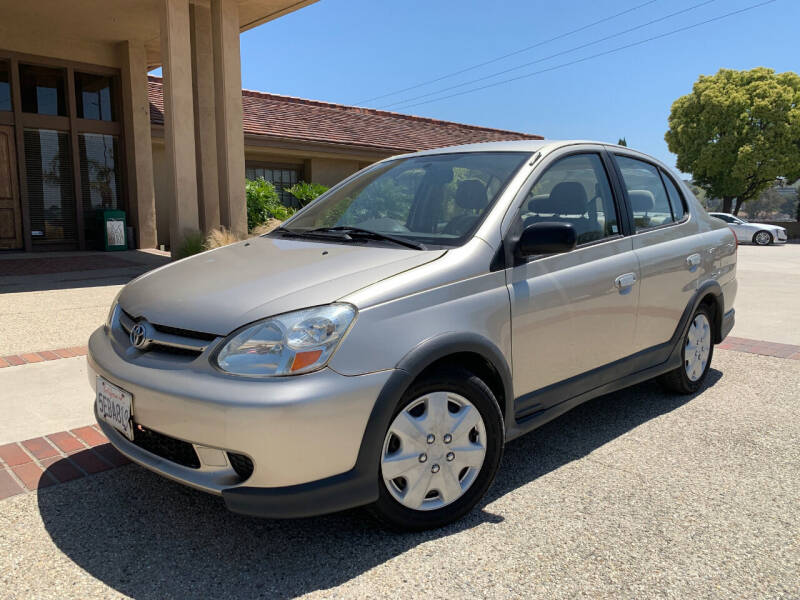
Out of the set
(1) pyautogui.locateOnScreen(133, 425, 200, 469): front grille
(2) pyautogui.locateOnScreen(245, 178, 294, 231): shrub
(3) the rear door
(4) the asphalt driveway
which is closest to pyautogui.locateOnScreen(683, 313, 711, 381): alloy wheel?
(3) the rear door

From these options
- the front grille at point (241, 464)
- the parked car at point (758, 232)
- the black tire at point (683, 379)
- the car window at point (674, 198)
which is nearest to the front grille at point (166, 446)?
the front grille at point (241, 464)

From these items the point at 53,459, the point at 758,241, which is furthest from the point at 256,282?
the point at 758,241

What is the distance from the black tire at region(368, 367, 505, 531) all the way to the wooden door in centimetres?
1441

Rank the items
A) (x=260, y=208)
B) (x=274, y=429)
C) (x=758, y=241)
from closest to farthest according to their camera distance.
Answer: (x=274, y=429) → (x=260, y=208) → (x=758, y=241)

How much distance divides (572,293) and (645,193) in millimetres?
1331

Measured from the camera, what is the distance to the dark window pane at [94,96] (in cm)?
1495

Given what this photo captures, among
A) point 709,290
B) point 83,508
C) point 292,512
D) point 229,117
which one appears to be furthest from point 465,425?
point 229,117

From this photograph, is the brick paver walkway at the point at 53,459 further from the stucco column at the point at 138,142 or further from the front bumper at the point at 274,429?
the stucco column at the point at 138,142

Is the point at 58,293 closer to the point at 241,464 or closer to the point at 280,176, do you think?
the point at 241,464

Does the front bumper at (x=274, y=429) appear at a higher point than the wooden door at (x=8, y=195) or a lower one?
lower

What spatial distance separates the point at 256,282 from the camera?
2.82 meters

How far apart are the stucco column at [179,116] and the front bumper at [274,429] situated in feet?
33.1

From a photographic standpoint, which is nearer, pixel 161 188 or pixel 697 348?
pixel 697 348

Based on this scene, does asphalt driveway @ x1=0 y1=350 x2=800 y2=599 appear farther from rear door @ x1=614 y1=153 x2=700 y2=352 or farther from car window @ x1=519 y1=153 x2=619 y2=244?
car window @ x1=519 y1=153 x2=619 y2=244
